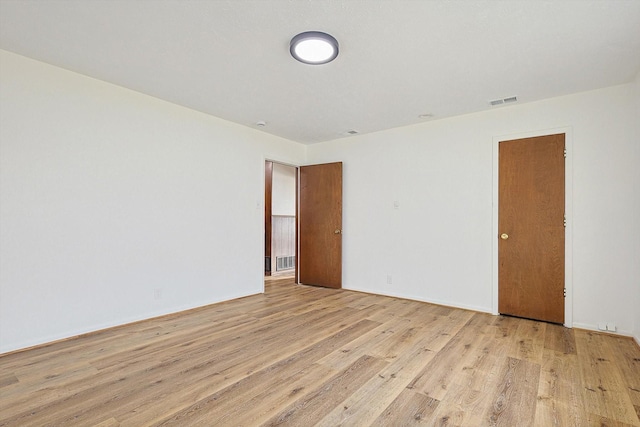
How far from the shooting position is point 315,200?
562 cm

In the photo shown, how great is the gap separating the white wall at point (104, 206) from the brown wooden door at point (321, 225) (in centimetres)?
141

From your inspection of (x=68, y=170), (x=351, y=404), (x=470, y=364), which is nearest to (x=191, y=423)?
(x=351, y=404)

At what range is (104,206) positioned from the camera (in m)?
3.27

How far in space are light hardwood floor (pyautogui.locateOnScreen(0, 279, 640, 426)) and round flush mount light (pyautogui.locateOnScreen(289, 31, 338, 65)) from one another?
8.19ft

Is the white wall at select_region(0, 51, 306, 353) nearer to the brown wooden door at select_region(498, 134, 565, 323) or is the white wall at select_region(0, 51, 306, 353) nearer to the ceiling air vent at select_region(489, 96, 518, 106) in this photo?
the ceiling air vent at select_region(489, 96, 518, 106)

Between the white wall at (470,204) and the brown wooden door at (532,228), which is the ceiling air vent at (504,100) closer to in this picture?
the white wall at (470,204)

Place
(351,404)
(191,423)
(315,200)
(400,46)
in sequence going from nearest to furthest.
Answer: (191,423)
(351,404)
(400,46)
(315,200)

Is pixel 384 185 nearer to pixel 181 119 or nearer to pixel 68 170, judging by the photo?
pixel 181 119

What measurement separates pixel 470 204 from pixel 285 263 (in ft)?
13.9

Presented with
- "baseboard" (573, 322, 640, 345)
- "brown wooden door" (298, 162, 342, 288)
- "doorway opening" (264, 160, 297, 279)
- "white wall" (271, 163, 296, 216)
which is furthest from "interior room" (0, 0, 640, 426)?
"white wall" (271, 163, 296, 216)

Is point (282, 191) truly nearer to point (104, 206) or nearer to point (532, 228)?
point (104, 206)

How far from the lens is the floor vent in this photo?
6923 mm

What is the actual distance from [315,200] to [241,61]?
3.10 metres

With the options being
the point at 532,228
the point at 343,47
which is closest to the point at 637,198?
the point at 532,228
